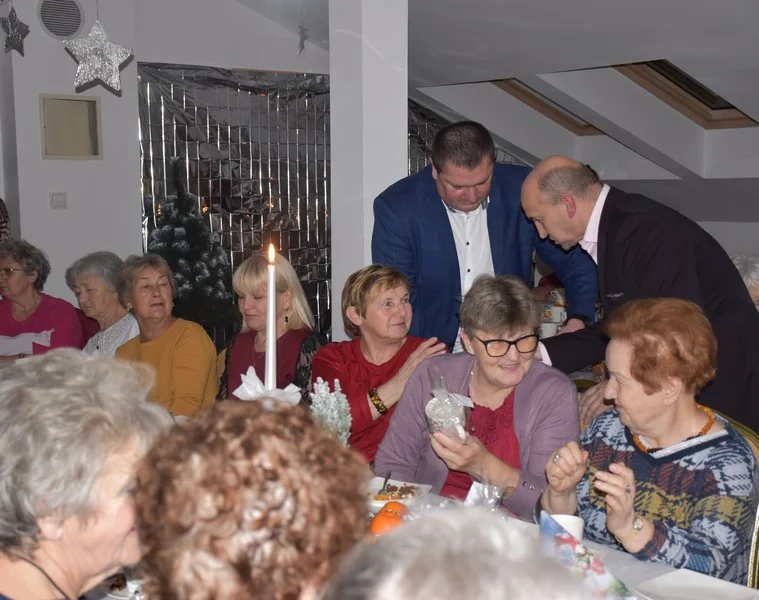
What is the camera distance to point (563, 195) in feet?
10.3

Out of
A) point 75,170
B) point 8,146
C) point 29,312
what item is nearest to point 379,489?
point 29,312

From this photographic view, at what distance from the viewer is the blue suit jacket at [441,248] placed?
3902 mm

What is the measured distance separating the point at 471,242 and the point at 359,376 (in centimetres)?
95

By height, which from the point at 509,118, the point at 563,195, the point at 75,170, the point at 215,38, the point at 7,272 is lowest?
the point at 7,272

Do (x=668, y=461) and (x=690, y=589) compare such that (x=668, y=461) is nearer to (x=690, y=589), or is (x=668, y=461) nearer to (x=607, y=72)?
(x=690, y=589)

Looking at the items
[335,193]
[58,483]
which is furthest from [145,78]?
Answer: [58,483]

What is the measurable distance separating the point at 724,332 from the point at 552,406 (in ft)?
2.26

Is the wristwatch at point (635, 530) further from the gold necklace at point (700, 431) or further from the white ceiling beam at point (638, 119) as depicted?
the white ceiling beam at point (638, 119)

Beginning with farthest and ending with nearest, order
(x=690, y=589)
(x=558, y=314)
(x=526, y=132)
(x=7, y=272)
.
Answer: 1. (x=526, y=132)
2. (x=558, y=314)
3. (x=7, y=272)
4. (x=690, y=589)

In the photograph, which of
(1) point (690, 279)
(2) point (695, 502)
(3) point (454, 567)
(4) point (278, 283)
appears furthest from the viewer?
(4) point (278, 283)

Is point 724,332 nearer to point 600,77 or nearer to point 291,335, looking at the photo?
point 291,335

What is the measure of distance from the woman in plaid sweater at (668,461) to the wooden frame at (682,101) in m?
4.45

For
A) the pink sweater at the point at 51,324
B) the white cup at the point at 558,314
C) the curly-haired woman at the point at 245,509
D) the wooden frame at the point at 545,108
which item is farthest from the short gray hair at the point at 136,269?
the wooden frame at the point at 545,108

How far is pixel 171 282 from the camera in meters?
4.07
